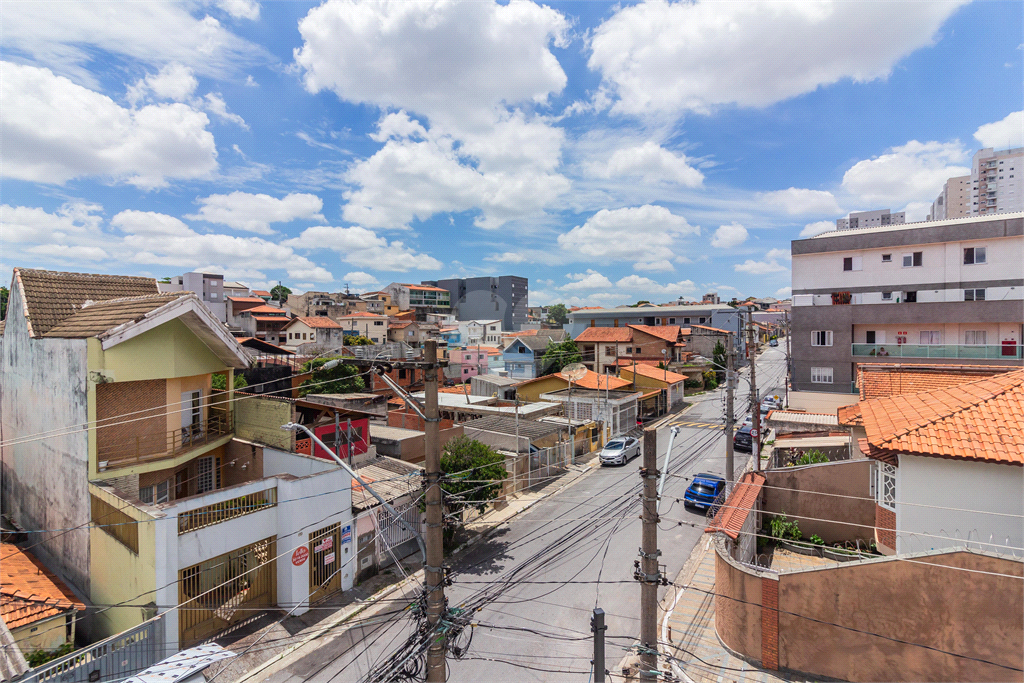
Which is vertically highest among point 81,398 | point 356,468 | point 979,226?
point 979,226

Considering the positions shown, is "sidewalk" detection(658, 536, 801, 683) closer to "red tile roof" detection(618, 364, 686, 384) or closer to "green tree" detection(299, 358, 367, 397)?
"red tile roof" detection(618, 364, 686, 384)

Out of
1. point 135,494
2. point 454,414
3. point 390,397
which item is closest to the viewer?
point 135,494

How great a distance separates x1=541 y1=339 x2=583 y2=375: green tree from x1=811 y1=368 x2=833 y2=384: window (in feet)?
87.6

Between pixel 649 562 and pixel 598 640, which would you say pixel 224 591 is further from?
pixel 649 562

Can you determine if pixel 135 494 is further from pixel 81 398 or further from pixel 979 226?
pixel 979 226

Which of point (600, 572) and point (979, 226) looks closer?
point (600, 572)

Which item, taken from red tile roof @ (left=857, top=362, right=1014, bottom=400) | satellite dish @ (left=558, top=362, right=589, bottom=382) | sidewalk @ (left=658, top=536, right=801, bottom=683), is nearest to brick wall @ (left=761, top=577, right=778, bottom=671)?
sidewalk @ (left=658, top=536, right=801, bottom=683)

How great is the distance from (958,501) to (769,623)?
4858 mm

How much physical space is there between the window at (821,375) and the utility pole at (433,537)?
29516 millimetres

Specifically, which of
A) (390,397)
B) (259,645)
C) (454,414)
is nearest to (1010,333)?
(454,414)

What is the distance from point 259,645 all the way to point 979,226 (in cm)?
3672

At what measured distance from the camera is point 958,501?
10.5 m

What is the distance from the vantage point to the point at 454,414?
1287 inches

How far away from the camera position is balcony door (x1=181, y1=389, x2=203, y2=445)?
15.2 meters
